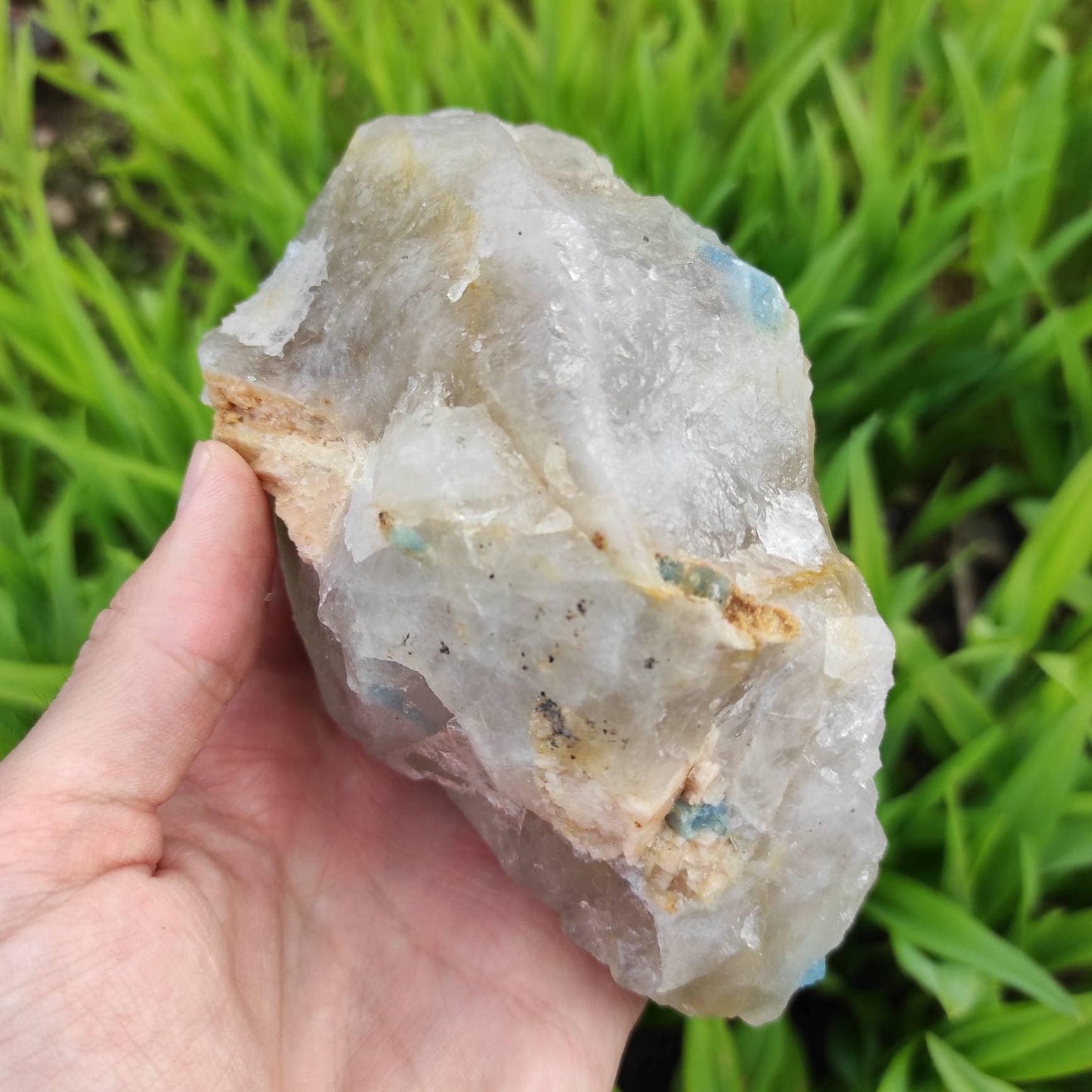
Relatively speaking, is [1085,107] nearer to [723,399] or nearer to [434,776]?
[723,399]

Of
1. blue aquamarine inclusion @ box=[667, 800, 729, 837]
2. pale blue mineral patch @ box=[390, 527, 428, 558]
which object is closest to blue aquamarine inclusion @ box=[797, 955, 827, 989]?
blue aquamarine inclusion @ box=[667, 800, 729, 837]

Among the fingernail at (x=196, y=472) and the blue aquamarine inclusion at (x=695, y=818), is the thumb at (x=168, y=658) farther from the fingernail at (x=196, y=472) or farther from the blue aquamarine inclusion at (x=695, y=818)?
the blue aquamarine inclusion at (x=695, y=818)

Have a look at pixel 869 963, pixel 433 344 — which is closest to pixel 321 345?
pixel 433 344

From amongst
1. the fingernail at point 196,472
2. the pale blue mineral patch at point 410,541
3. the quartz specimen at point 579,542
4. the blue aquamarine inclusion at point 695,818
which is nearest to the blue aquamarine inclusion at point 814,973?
the quartz specimen at point 579,542

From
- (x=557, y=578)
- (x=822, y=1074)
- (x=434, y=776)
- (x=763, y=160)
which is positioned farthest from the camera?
(x=763, y=160)

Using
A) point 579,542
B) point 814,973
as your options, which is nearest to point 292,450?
point 579,542

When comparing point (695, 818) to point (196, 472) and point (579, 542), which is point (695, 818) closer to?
point (579, 542)
